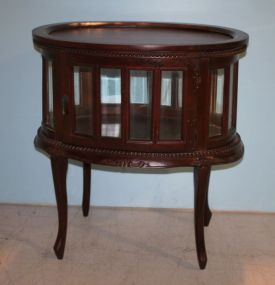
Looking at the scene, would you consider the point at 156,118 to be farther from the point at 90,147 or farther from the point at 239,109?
the point at 239,109

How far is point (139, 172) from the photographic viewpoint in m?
2.06

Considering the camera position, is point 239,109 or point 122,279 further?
point 239,109

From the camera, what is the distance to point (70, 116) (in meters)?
1.51

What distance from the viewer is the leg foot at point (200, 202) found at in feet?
5.02

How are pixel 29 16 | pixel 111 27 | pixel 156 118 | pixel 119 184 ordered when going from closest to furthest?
pixel 156 118 → pixel 111 27 → pixel 29 16 → pixel 119 184

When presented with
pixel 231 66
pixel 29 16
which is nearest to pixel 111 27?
pixel 29 16

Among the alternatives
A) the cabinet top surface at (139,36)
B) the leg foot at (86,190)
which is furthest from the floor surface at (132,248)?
the cabinet top surface at (139,36)

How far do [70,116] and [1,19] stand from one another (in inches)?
24.2

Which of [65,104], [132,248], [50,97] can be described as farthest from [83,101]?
[132,248]

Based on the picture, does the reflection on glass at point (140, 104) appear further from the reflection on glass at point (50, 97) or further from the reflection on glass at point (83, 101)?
the reflection on glass at point (50, 97)

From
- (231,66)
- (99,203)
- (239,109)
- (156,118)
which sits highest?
(231,66)

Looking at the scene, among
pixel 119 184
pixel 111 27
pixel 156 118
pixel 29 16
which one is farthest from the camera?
pixel 119 184

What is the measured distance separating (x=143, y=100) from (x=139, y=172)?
0.59 meters

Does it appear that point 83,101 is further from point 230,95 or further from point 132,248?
point 132,248
